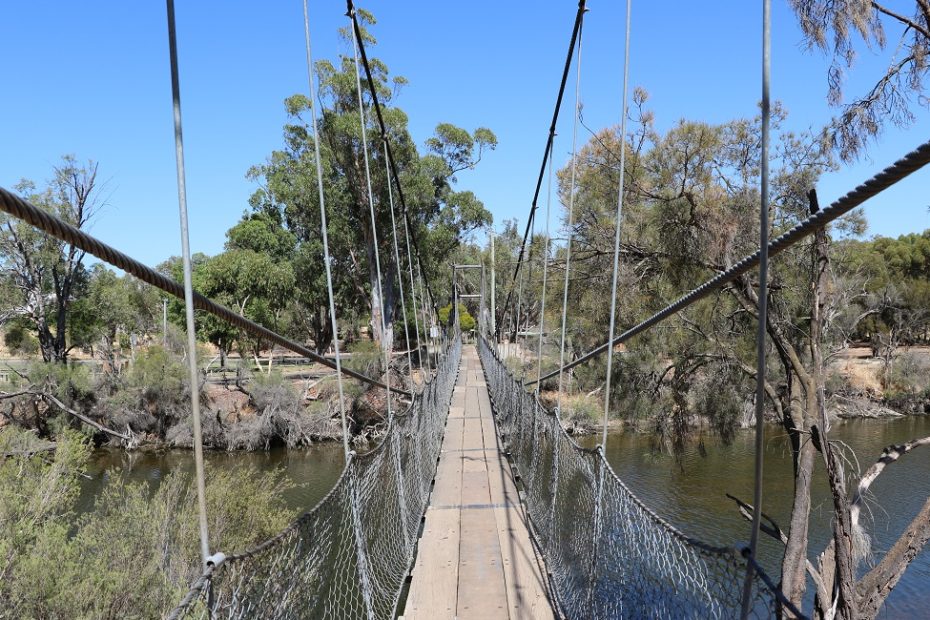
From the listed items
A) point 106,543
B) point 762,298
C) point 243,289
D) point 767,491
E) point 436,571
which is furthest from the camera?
point 243,289

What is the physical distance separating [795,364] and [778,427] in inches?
350

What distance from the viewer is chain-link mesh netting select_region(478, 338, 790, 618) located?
114cm

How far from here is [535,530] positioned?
267 cm

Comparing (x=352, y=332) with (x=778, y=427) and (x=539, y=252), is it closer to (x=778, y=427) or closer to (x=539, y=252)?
(x=778, y=427)

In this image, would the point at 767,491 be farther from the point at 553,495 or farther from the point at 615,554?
the point at 615,554

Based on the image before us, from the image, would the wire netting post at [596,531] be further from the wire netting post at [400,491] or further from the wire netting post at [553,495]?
the wire netting post at [400,491]

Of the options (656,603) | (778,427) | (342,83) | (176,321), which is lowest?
(778,427)

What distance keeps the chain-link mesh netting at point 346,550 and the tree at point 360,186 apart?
387 inches

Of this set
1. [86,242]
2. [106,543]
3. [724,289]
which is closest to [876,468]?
[724,289]

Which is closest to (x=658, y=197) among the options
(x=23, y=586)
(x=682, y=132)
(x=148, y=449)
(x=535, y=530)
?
(x=682, y=132)

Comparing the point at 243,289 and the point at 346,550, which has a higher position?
the point at 243,289

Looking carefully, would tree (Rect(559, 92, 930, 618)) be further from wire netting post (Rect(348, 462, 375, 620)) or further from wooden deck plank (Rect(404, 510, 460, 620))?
wire netting post (Rect(348, 462, 375, 620))

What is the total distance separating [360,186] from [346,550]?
11.6m

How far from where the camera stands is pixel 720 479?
9.13m
